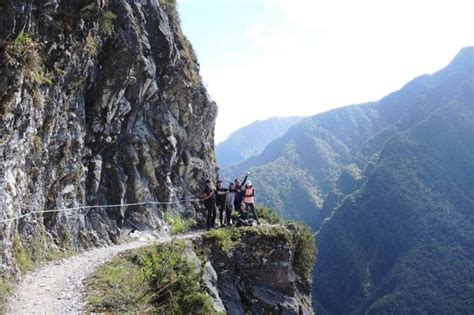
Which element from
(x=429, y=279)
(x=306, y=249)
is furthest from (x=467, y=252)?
(x=306, y=249)

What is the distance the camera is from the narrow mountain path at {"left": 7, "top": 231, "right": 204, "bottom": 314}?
10.1 m

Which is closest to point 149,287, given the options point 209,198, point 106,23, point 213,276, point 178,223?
point 213,276

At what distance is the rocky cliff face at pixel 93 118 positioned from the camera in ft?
41.6

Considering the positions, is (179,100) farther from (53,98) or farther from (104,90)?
(53,98)

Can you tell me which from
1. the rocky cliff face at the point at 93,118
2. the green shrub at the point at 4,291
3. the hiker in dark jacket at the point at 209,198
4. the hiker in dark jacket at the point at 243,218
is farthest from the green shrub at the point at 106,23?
the green shrub at the point at 4,291

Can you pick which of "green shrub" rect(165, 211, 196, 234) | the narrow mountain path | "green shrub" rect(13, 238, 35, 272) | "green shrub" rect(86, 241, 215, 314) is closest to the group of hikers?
"green shrub" rect(165, 211, 196, 234)

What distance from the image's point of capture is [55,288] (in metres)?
11.5

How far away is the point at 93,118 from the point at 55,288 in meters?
9.84

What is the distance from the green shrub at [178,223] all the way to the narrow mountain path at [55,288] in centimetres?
893

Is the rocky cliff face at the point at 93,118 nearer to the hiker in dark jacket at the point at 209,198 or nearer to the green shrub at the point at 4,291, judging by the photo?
the green shrub at the point at 4,291

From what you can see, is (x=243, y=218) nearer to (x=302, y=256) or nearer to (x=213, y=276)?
(x=213, y=276)

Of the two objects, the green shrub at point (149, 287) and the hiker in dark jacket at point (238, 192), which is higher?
the hiker in dark jacket at point (238, 192)

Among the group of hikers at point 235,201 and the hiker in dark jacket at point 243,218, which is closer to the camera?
the group of hikers at point 235,201

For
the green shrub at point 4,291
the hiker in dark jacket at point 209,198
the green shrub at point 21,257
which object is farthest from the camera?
the hiker in dark jacket at point 209,198
